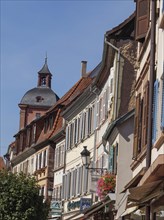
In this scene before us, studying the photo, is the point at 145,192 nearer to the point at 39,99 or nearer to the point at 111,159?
the point at 111,159

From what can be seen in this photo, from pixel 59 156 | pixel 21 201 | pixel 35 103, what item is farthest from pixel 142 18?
pixel 35 103

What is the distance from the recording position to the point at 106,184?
27.4 meters

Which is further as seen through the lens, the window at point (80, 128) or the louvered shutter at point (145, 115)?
the window at point (80, 128)

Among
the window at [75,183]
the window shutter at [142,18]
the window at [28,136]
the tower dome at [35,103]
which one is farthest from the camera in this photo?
the tower dome at [35,103]

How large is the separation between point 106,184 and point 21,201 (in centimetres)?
1745

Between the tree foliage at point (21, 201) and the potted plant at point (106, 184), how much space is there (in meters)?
16.3

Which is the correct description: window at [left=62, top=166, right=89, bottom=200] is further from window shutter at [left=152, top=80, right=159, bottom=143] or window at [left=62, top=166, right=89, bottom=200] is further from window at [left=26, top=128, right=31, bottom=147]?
window shutter at [left=152, top=80, right=159, bottom=143]

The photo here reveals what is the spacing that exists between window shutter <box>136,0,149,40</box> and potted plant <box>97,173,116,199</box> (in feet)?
23.4

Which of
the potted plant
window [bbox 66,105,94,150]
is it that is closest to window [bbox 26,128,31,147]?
window [bbox 66,105,94,150]

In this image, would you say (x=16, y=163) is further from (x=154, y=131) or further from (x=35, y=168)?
(x=154, y=131)

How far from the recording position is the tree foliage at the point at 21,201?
43625 millimetres

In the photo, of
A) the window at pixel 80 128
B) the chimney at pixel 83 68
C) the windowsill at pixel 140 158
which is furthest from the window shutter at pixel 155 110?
the chimney at pixel 83 68

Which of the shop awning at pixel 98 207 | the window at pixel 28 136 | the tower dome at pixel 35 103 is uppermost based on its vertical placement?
the tower dome at pixel 35 103

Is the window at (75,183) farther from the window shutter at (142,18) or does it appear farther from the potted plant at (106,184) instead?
the window shutter at (142,18)
